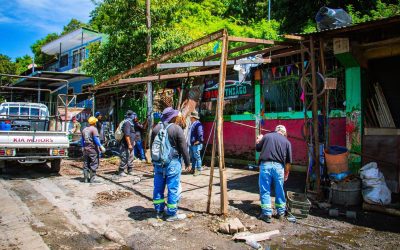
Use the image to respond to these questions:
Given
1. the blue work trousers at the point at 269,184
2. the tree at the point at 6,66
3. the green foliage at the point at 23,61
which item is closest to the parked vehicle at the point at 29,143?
the blue work trousers at the point at 269,184

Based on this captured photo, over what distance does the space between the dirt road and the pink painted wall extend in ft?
5.18

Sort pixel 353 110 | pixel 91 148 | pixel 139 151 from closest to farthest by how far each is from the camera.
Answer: pixel 353 110 → pixel 91 148 → pixel 139 151

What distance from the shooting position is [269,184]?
19.1 feet

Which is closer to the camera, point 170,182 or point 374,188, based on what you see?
point 170,182

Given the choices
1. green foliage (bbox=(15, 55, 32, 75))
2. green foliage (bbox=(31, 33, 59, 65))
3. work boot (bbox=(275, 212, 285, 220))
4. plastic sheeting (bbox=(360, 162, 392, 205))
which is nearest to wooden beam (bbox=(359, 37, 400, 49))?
plastic sheeting (bbox=(360, 162, 392, 205))

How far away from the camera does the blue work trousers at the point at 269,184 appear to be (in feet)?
18.9

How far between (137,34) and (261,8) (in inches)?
692

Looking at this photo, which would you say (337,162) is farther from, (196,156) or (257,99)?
(257,99)

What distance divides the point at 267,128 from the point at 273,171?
5.23 metres

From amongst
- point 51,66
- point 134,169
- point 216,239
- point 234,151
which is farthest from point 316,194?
point 51,66

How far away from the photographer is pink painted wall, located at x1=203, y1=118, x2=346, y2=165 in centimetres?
885

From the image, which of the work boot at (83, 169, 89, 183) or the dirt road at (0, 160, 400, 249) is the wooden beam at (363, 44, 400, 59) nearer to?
the dirt road at (0, 160, 400, 249)

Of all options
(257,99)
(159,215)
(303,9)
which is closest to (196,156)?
(257,99)

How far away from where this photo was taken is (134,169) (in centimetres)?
1157
